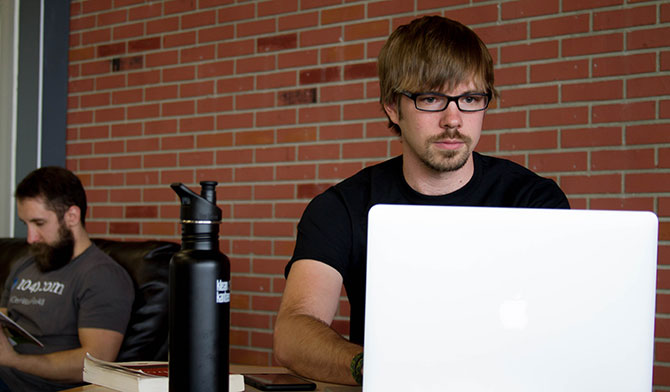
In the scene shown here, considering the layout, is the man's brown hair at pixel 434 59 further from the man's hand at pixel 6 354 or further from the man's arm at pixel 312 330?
the man's hand at pixel 6 354

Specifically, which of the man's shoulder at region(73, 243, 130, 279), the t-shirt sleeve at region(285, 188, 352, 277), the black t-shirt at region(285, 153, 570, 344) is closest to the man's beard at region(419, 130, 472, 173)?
the black t-shirt at region(285, 153, 570, 344)

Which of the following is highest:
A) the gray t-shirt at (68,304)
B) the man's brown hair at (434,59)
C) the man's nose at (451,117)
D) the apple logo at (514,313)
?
the man's brown hair at (434,59)

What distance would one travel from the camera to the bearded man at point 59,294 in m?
2.16

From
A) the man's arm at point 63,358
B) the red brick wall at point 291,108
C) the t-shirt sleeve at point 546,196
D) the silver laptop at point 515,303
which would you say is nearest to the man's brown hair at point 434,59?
the t-shirt sleeve at point 546,196

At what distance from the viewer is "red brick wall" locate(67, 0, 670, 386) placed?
212 cm

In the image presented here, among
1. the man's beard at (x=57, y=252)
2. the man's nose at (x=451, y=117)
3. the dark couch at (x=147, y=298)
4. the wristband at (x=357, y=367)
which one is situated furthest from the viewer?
the man's beard at (x=57, y=252)

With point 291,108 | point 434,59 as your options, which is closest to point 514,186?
point 434,59

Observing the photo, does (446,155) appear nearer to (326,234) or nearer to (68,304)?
(326,234)

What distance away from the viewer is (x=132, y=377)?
1067mm

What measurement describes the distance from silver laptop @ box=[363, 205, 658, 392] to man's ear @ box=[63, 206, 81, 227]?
204 cm

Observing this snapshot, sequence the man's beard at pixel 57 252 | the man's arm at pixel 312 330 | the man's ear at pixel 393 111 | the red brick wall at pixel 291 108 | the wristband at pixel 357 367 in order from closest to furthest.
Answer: the wristband at pixel 357 367 < the man's arm at pixel 312 330 < the man's ear at pixel 393 111 < the red brick wall at pixel 291 108 < the man's beard at pixel 57 252

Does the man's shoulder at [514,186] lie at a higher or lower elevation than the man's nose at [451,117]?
lower

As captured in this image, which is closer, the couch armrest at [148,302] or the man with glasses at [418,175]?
the man with glasses at [418,175]

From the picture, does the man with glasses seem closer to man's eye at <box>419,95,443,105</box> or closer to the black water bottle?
Answer: man's eye at <box>419,95,443,105</box>
